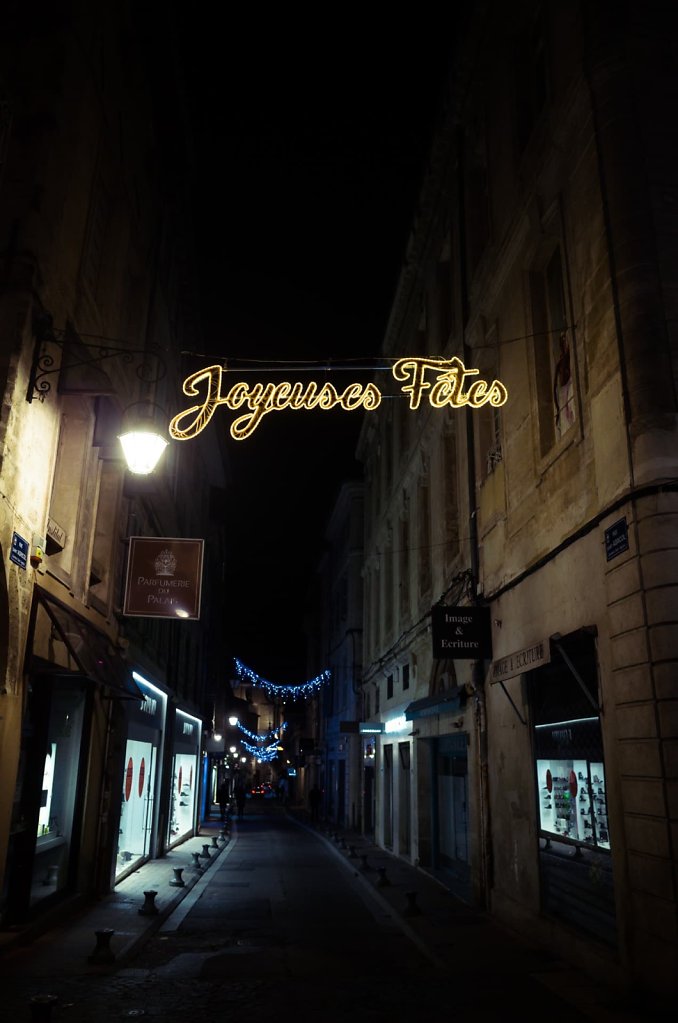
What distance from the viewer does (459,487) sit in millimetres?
15938

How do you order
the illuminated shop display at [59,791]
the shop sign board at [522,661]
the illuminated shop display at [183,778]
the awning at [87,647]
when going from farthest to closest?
the illuminated shop display at [183,778] < the illuminated shop display at [59,791] < the awning at [87,647] < the shop sign board at [522,661]

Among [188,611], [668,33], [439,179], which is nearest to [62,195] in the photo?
[188,611]

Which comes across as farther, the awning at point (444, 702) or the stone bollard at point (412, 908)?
the awning at point (444, 702)

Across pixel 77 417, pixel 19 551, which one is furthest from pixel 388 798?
pixel 19 551

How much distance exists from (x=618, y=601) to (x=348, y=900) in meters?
9.45

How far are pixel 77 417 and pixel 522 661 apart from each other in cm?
727

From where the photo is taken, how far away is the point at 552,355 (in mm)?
11016

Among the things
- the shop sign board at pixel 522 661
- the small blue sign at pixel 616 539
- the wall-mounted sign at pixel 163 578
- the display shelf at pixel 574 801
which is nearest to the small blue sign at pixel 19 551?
the wall-mounted sign at pixel 163 578

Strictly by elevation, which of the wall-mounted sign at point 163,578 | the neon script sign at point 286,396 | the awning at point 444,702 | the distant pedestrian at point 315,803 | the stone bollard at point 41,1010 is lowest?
the distant pedestrian at point 315,803

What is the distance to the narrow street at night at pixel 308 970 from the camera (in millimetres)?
7242

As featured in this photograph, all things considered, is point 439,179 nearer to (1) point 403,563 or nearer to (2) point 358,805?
(1) point 403,563

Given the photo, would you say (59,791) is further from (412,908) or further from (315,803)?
(315,803)

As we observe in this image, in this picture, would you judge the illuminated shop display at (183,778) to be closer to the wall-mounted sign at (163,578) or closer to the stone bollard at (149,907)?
the stone bollard at (149,907)

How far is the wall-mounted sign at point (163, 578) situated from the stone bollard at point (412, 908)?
19.1 ft
